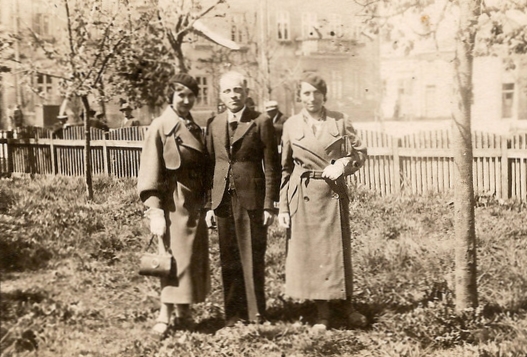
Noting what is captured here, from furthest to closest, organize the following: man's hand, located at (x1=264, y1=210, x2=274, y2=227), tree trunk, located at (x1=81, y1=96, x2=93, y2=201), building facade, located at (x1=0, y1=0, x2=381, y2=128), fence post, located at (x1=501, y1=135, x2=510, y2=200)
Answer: fence post, located at (x1=501, y1=135, x2=510, y2=200), tree trunk, located at (x1=81, y1=96, x2=93, y2=201), building facade, located at (x1=0, y1=0, x2=381, y2=128), man's hand, located at (x1=264, y1=210, x2=274, y2=227)

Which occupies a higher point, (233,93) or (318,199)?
(233,93)

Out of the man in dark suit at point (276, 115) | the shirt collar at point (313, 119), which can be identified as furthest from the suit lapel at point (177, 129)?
the man in dark suit at point (276, 115)

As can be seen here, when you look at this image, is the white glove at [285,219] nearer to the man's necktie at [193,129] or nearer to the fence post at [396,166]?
the man's necktie at [193,129]

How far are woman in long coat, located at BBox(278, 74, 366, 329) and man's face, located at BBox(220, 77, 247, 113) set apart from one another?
14.5 inches

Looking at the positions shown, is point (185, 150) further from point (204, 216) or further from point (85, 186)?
point (85, 186)

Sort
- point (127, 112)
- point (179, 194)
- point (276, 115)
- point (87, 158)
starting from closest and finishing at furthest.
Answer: point (179, 194), point (87, 158), point (127, 112), point (276, 115)

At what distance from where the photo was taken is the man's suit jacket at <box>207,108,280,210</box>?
3.47 metres

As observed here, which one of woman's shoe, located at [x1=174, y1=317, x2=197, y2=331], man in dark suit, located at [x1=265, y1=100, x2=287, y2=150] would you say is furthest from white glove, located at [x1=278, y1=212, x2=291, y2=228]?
man in dark suit, located at [x1=265, y1=100, x2=287, y2=150]

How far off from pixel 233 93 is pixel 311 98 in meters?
0.47

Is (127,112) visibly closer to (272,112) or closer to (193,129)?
(193,129)

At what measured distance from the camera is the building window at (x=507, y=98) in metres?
16.1

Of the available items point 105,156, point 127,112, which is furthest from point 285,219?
point 127,112

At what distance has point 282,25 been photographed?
523 centimetres

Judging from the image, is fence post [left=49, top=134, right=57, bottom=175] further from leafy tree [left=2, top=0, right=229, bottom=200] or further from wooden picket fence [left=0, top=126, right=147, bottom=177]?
leafy tree [left=2, top=0, right=229, bottom=200]
